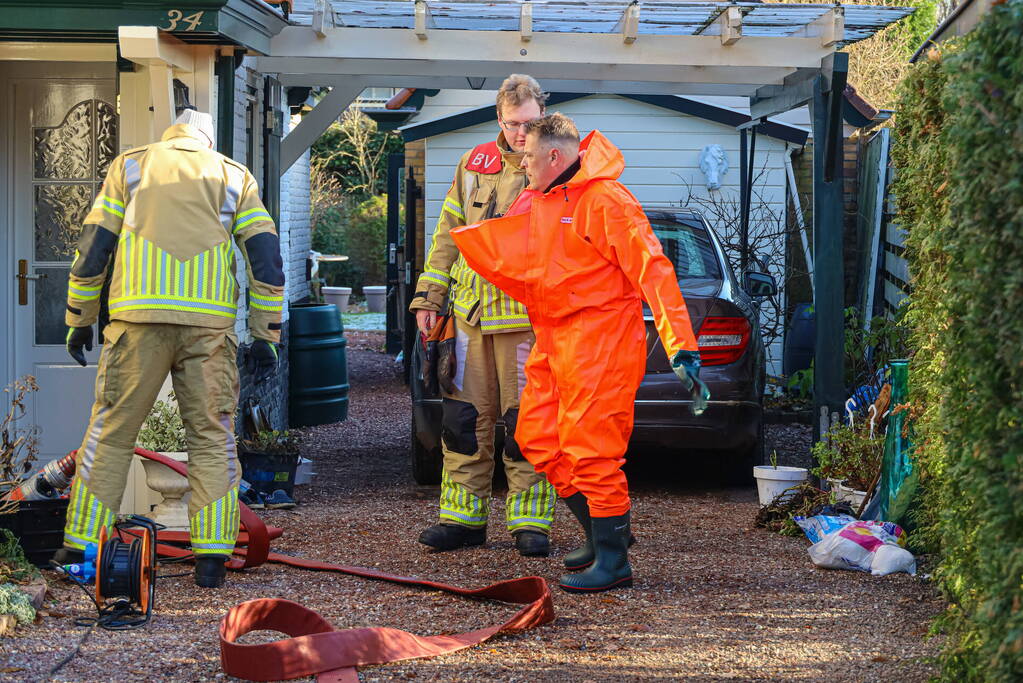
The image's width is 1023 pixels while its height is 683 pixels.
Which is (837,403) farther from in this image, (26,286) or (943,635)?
(26,286)

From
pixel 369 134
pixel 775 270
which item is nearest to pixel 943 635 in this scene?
pixel 775 270

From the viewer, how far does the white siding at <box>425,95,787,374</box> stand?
38.9 feet

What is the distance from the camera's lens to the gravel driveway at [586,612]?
391 centimetres

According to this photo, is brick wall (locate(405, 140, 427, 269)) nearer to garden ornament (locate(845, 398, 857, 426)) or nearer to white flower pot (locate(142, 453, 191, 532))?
garden ornament (locate(845, 398, 857, 426))

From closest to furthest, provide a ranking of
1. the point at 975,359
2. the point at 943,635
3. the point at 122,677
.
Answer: the point at 975,359
the point at 122,677
the point at 943,635

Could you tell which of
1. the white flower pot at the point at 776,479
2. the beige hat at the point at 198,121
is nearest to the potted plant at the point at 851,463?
the white flower pot at the point at 776,479

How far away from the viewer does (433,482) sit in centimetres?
740

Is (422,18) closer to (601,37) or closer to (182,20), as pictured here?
(601,37)

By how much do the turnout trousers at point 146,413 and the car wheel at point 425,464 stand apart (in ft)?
7.78

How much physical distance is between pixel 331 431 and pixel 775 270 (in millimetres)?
4215

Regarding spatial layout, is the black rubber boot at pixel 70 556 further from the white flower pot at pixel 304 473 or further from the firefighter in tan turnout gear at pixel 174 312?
the white flower pot at pixel 304 473

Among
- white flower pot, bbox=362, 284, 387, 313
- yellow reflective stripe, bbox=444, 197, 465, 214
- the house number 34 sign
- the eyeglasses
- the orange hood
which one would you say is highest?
the house number 34 sign

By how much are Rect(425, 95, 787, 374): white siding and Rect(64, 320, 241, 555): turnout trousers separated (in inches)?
282

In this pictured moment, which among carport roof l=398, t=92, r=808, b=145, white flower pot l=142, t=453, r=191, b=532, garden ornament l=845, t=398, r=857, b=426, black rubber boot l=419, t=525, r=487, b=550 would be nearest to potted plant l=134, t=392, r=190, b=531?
white flower pot l=142, t=453, r=191, b=532
